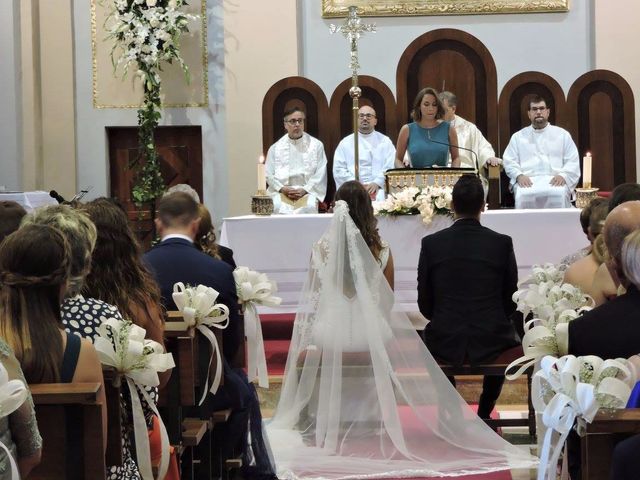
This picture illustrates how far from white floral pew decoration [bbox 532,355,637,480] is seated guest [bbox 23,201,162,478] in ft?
4.08

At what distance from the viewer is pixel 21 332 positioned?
276cm

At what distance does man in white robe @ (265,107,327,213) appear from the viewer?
9922 mm

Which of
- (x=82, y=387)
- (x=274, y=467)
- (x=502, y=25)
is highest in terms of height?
(x=502, y=25)

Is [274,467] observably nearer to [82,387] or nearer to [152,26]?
[82,387]

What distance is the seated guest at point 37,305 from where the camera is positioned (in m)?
2.76

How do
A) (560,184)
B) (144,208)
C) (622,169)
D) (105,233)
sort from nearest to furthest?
1. (105,233)
2. (560,184)
3. (622,169)
4. (144,208)

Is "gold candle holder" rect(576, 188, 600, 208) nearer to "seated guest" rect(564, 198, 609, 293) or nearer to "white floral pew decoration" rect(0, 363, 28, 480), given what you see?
"seated guest" rect(564, 198, 609, 293)

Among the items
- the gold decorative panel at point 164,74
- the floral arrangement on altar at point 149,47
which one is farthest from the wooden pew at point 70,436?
the gold decorative panel at point 164,74

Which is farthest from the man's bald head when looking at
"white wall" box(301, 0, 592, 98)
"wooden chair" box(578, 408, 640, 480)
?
"white wall" box(301, 0, 592, 98)

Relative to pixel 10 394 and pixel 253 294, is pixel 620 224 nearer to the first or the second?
pixel 253 294

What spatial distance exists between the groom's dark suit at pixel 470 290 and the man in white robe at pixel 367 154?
441cm

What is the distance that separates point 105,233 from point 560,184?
6.40m

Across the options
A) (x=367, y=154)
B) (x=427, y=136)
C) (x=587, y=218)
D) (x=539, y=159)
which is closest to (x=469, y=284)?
(x=587, y=218)

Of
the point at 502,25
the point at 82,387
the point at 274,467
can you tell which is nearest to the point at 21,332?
the point at 82,387
